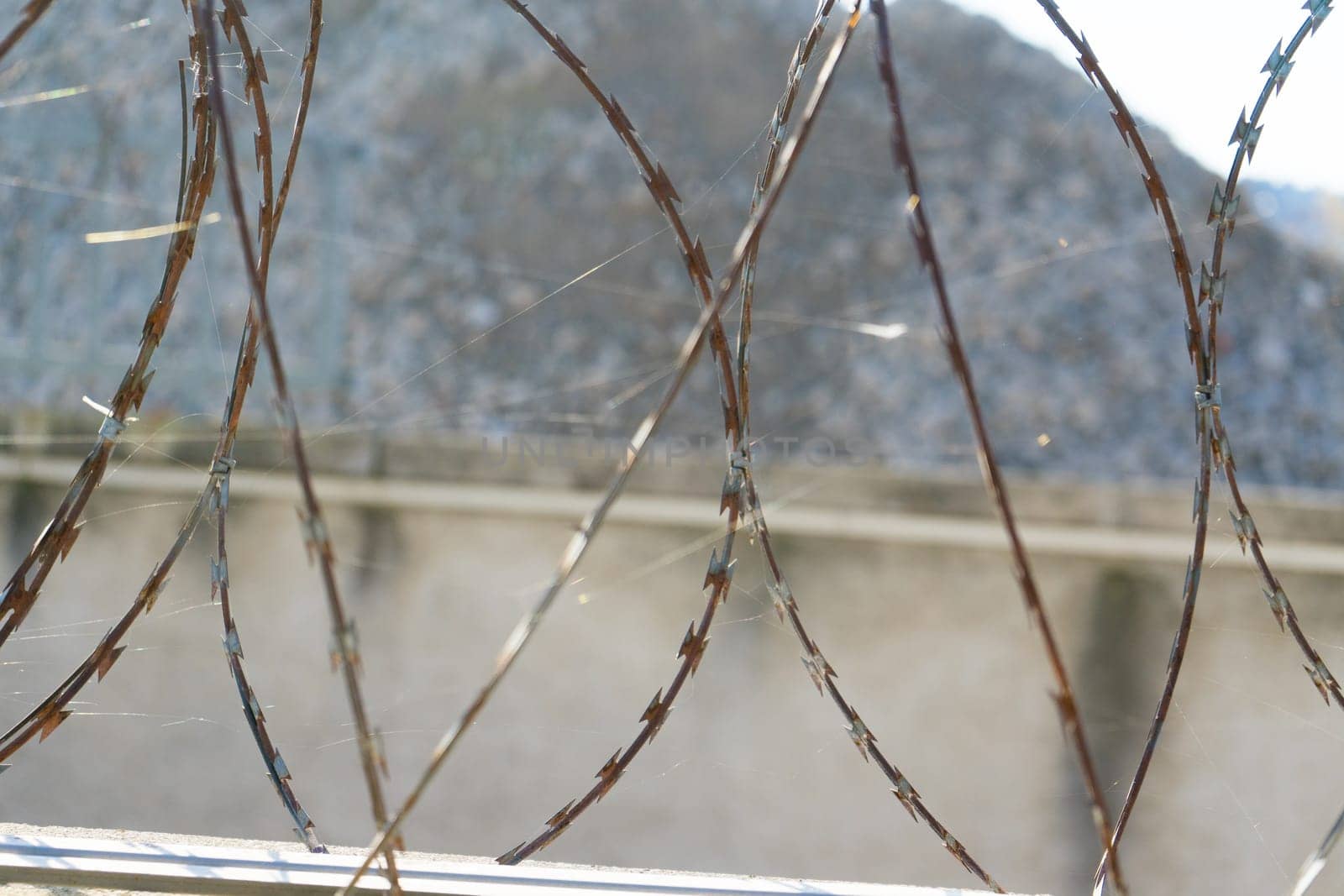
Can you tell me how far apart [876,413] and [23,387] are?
785 cm

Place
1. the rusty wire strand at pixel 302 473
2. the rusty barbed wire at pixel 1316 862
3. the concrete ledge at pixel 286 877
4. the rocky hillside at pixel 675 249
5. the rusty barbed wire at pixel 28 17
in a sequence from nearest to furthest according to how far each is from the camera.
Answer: the rusty wire strand at pixel 302 473, the rusty barbed wire at pixel 28 17, the rusty barbed wire at pixel 1316 862, the concrete ledge at pixel 286 877, the rocky hillside at pixel 675 249

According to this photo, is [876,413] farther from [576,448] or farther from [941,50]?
[576,448]

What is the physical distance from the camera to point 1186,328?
4.03 ft

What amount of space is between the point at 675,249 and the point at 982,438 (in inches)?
449

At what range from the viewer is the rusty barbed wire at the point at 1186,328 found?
1.10m

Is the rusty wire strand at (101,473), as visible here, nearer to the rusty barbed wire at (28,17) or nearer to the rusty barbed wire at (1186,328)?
the rusty barbed wire at (28,17)

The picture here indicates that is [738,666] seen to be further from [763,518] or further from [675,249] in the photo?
[675,249]

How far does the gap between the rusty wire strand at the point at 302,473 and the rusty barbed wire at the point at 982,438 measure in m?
0.41

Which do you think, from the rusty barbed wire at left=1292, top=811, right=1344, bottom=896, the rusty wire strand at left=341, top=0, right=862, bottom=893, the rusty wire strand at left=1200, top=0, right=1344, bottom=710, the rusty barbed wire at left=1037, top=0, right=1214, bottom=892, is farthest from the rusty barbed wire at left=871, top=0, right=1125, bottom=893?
the rusty wire strand at left=1200, top=0, right=1344, bottom=710

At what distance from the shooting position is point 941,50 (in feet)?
45.1

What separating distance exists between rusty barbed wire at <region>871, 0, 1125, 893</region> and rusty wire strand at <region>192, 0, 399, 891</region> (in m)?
0.41

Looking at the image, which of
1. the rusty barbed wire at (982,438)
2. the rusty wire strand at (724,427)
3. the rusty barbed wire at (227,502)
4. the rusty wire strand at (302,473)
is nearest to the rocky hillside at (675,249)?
the rusty barbed wire at (227,502)

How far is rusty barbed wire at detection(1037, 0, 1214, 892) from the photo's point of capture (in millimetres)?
1103

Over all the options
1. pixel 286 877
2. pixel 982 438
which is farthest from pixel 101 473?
pixel 982 438
